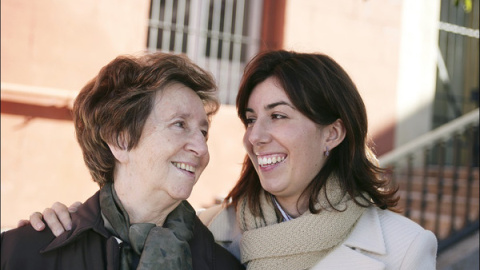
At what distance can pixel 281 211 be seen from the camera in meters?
2.84

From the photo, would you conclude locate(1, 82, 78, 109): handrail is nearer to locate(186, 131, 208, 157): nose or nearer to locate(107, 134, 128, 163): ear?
locate(107, 134, 128, 163): ear

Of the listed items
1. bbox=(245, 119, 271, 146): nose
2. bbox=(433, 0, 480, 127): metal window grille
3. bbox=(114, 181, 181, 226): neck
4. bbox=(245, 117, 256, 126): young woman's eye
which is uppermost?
bbox=(433, 0, 480, 127): metal window grille

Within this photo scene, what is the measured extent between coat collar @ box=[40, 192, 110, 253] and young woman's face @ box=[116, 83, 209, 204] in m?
0.17

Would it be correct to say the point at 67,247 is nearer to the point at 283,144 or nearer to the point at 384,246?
the point at 283,144

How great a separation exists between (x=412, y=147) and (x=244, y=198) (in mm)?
4247

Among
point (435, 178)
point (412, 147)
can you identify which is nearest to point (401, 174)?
point (435, 178)

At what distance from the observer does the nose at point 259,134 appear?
2.68 m

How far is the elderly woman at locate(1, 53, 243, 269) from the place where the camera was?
2.22 metres

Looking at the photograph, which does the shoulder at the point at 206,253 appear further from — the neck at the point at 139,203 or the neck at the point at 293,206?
the neck at the point at 293,206

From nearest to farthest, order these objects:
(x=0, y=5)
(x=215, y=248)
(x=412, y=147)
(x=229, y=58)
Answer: (x=215, y=248) → (x=0, y=5) → (x=412, y=147) → (x=229, y=58)

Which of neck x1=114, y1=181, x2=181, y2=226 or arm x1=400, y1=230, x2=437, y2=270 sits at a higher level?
neck x1=114, y1=181, x2=181, y2=226

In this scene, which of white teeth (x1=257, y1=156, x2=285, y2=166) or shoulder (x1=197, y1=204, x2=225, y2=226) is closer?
white teeth (x1=257, y1=156, x2=285, y2=166)

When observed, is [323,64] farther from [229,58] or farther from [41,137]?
[229,58]

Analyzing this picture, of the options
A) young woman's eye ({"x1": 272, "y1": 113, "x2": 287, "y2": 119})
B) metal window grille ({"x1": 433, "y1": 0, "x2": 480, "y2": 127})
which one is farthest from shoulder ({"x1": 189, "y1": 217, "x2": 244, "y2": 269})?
metal window grille ({"x1": 433, "y1": 0, "x2": 480, "y2": 127})
